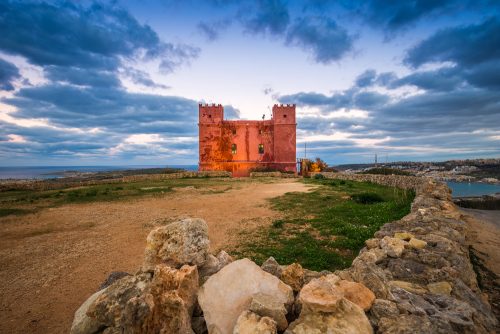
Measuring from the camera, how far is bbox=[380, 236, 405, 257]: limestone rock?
15.1 feet

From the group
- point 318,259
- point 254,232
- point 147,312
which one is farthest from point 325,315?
point 254,232

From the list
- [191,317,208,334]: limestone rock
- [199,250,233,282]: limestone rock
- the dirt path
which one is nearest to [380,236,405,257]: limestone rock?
the dirt path

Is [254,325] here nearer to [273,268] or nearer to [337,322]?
[337,322]

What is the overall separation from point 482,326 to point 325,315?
1.81 metres

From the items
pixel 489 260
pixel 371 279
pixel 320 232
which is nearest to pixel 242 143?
pixel 320 232

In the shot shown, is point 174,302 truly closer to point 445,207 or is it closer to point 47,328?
point 47,328

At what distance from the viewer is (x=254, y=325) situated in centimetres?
220

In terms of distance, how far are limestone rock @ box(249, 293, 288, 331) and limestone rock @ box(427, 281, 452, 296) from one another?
2.22m

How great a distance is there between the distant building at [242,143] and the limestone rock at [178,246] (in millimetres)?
33467

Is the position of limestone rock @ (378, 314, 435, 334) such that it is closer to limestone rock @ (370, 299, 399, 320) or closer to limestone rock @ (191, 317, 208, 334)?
limestone rock @ (370, 299, 399, 320)

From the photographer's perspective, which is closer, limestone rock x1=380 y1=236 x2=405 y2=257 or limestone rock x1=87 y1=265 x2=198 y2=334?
limestone rock x1=87 y1=265 x2=198 y2=334

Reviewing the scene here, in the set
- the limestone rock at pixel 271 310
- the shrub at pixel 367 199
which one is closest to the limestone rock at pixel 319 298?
the limestone rock at pixel 271 310

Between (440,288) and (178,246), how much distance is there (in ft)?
11.1

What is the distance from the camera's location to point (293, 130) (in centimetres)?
3709
